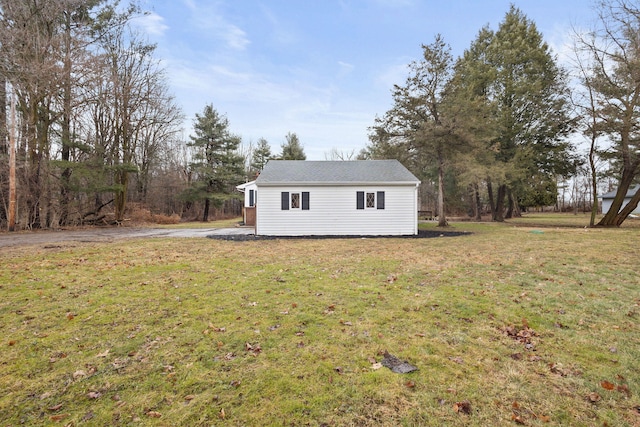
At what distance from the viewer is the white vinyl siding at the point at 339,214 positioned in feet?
46.5

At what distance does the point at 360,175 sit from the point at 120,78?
1801cm

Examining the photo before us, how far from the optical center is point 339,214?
560 inches

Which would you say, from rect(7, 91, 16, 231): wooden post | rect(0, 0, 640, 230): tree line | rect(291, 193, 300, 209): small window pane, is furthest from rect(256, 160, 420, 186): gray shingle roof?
rect(7, 91, 16, 231): wooden post

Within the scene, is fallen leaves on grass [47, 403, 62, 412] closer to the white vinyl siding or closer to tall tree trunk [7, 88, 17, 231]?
the white vinyl siding

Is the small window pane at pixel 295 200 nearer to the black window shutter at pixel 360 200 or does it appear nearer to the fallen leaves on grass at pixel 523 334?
the black window shutter at pixel 360 200

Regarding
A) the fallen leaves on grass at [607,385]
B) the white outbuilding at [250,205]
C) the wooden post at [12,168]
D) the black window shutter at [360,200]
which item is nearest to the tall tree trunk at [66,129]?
the wooden post at [12,168]

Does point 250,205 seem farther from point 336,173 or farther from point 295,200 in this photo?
point 336,173

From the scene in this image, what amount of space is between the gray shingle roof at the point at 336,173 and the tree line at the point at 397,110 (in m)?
3.38

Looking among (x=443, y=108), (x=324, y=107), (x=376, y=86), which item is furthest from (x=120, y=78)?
(x=443, y=108)

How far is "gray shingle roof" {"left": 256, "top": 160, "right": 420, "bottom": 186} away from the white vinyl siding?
347 millimetres

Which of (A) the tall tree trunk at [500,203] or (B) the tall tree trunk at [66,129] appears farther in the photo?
(A) the tall tree trunk at [500,203]

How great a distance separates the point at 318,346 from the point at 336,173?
12436 millimetres

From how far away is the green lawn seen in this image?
2.19m

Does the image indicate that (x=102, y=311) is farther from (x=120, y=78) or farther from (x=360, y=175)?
(x=120, y=78)
